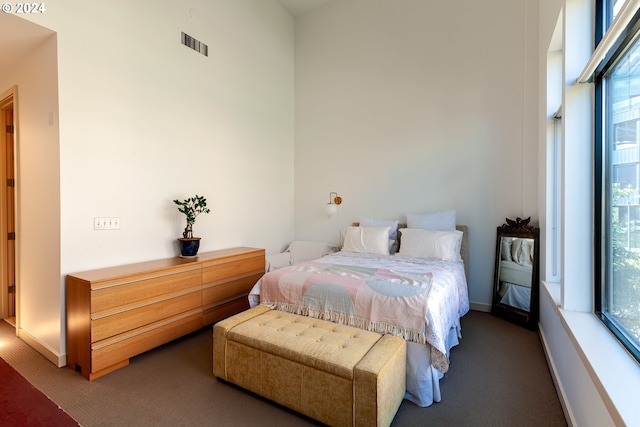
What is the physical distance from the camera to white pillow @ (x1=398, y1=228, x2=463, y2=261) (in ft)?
11.0

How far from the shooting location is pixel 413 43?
4027mm

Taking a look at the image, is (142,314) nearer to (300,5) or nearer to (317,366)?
(317,366)

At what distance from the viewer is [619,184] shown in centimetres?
155

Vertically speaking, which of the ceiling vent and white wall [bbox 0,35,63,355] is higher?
the ceiling vent

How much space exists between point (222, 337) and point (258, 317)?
0.28m

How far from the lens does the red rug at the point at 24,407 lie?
33.1 inches

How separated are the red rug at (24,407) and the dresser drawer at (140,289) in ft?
4.04

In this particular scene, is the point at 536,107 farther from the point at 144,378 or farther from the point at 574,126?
the point at 144,378

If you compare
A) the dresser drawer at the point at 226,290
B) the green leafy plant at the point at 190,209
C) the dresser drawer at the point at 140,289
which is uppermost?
the green leafy plant at the point at 190,209

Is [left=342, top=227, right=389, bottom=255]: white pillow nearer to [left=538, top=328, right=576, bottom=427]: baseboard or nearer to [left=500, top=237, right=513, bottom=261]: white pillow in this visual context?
[left=500, top=237, right=513, bottom=261]: white pillow

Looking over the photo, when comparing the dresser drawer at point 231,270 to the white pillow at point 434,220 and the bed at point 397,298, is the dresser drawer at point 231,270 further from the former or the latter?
the white pillow at point 434,220

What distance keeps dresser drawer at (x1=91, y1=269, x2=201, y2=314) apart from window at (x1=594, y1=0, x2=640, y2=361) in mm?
2948

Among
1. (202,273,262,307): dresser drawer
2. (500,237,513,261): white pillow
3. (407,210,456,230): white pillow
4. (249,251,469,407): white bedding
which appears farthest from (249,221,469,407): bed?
(202,273,262,307): dresser drawer

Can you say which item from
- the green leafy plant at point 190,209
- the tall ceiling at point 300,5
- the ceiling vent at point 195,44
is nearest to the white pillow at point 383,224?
the green leafy plant at point 190,209
